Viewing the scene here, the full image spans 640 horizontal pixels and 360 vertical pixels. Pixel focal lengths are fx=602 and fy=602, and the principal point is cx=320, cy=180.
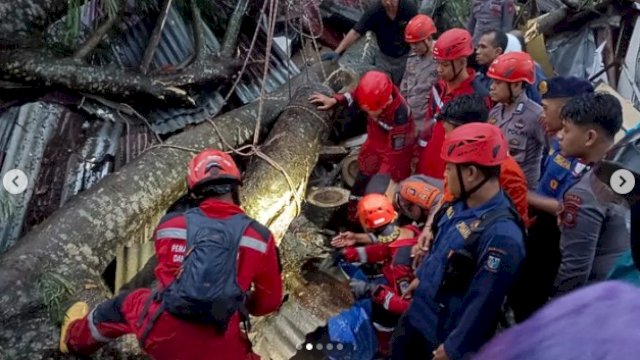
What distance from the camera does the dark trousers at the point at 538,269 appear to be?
3.71 meters

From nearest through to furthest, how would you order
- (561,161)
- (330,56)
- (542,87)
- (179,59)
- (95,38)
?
(561,161), (542,87), (95,38), (179,59), (330,56)

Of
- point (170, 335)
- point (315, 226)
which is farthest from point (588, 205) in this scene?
point (315, 226)

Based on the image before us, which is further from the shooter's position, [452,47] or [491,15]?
[491,15]

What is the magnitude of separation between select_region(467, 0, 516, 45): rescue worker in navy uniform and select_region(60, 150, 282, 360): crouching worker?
4311 millimetres

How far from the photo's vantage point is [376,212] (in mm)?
4066

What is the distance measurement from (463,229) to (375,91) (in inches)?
88.3

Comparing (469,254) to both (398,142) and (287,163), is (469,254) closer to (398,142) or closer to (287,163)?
(398,142)

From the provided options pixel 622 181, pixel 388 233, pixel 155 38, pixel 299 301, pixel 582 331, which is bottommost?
pixel 299 301

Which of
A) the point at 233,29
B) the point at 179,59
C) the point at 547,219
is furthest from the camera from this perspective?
the point at 233,29

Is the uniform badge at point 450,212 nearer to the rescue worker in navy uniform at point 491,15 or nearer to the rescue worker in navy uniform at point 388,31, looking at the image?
the rescue worker in navy uniform at point 388,31

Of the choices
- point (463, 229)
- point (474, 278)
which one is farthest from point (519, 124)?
point (474, 278)

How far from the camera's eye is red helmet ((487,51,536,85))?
4.15 metres

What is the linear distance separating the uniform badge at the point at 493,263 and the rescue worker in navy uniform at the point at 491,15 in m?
4.29

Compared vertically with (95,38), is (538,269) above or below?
below
